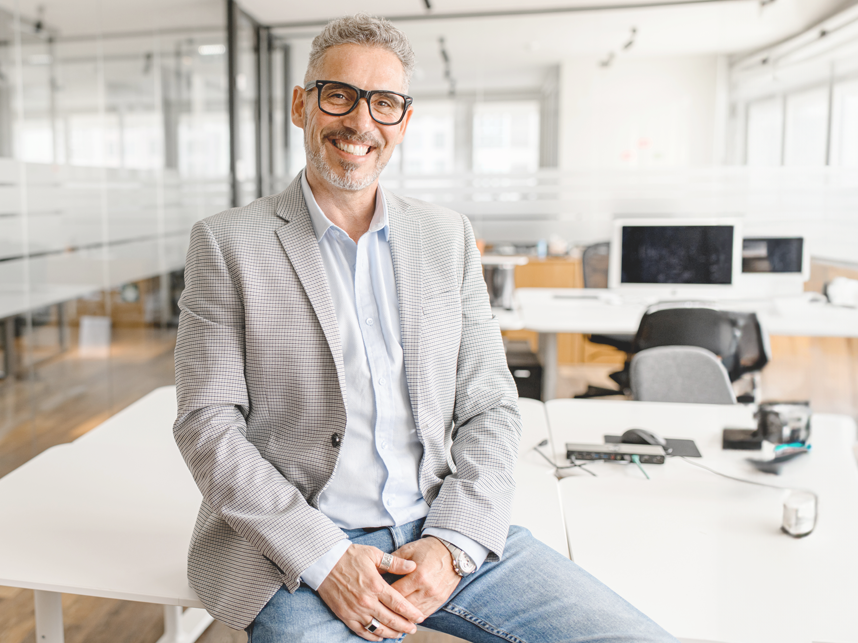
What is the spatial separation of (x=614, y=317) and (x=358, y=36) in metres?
2.66

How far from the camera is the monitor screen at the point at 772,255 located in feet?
12.6

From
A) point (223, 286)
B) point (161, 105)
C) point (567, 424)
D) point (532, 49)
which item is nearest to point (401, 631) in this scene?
point (223, 286)

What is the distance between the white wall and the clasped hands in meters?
5.12

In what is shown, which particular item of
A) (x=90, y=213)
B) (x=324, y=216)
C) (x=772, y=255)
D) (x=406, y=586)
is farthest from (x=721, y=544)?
(x=90, y=213)

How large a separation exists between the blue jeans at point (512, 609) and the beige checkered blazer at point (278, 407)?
45 mm

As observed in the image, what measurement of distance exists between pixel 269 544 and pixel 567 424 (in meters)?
1.07

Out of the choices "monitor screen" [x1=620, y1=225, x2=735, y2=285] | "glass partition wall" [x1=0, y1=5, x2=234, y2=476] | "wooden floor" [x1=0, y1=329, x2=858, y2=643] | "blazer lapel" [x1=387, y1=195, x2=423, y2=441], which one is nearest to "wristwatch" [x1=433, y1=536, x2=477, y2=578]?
"blazer lapel" [x1=387, y1=195, x2=423, y2=441]

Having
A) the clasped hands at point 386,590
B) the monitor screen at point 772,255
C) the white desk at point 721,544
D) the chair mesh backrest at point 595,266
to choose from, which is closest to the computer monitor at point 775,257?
the monitor screen at point 772,255

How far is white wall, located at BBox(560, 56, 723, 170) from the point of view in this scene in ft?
18.5

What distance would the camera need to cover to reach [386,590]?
42.9 inches

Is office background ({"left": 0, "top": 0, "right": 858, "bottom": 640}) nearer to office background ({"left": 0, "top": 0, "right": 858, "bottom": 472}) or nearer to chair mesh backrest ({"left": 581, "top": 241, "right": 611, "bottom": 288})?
office background ({"left": 0, "top": 0, "right": 858, "bottom": 472})

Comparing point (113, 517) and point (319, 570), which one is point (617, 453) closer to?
point (319, 570)

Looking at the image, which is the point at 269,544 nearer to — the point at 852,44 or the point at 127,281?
the point at 127,281

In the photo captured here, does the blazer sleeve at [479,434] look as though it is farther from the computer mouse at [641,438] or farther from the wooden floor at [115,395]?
the wooden floor at [115,395]
